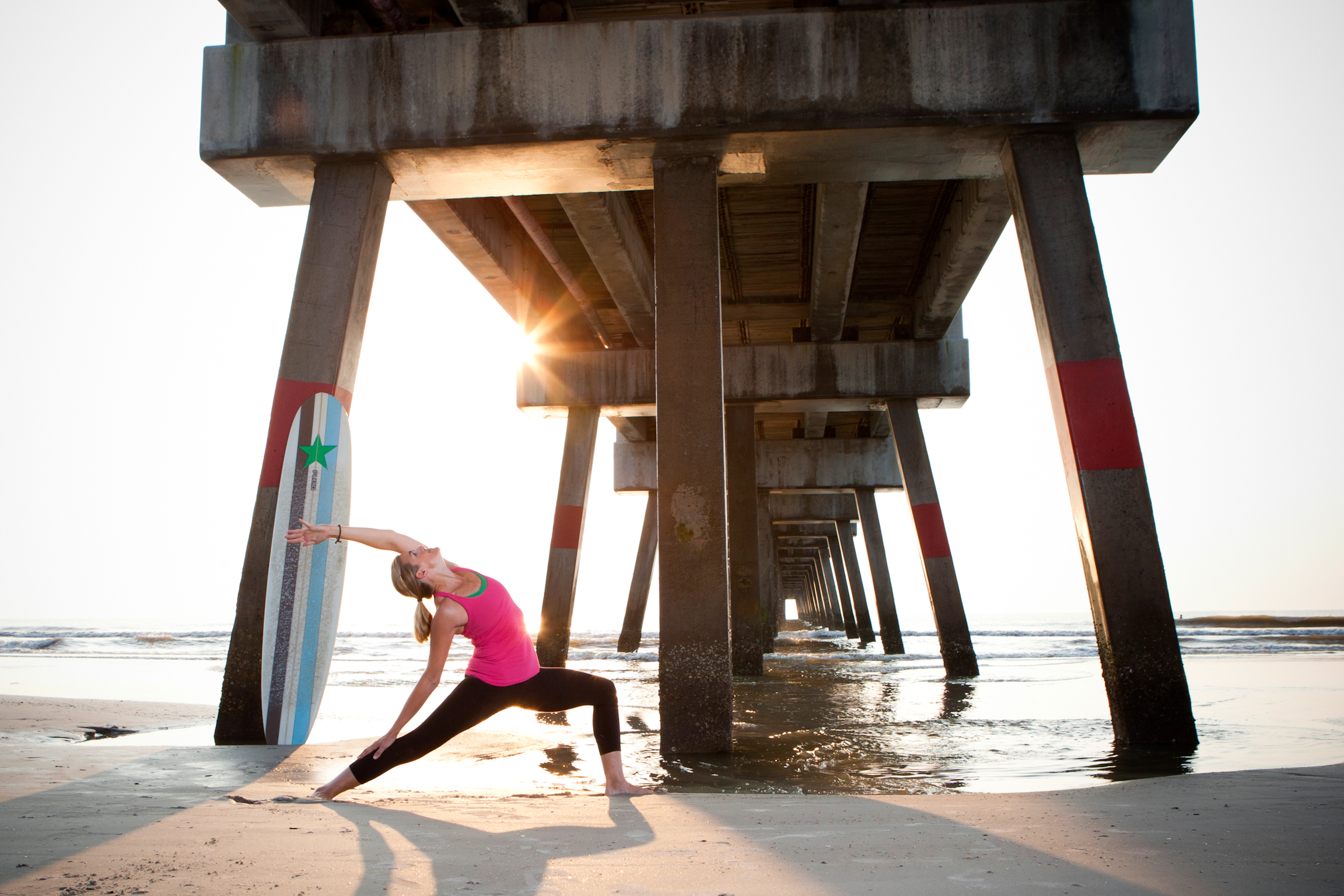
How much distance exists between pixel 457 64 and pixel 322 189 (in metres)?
1.38

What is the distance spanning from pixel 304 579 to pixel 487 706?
9.54ft

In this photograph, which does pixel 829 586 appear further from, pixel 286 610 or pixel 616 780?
pixel 616 780

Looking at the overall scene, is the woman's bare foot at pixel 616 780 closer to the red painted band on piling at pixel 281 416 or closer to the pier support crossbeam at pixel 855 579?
the red painted band on piling at pixel 281 416

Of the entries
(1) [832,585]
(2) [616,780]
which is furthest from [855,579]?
(2) [616,780]

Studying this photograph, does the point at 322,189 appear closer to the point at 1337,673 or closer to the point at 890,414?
the point at 890,414

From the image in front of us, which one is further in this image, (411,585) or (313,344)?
(313,344)

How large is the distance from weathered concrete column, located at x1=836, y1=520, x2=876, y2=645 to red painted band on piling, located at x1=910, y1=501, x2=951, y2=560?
53.1 feet

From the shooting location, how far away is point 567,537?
1409cm

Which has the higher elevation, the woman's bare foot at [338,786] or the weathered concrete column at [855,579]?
the weathered concrete column at [855,579]

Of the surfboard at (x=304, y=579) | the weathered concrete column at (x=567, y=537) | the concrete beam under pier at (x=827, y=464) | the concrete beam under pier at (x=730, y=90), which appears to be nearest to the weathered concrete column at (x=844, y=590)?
the concrete beam under pier at (x=827, y=464)

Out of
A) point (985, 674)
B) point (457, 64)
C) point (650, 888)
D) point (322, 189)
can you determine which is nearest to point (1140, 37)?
point (457, 64)

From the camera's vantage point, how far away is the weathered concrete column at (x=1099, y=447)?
19.0ft

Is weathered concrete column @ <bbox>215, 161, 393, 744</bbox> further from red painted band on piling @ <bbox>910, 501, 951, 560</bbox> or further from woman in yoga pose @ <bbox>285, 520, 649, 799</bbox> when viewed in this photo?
red painted band on piling @ <bbox>910, 501, 951, 560</bbox>

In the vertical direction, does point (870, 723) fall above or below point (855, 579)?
below
